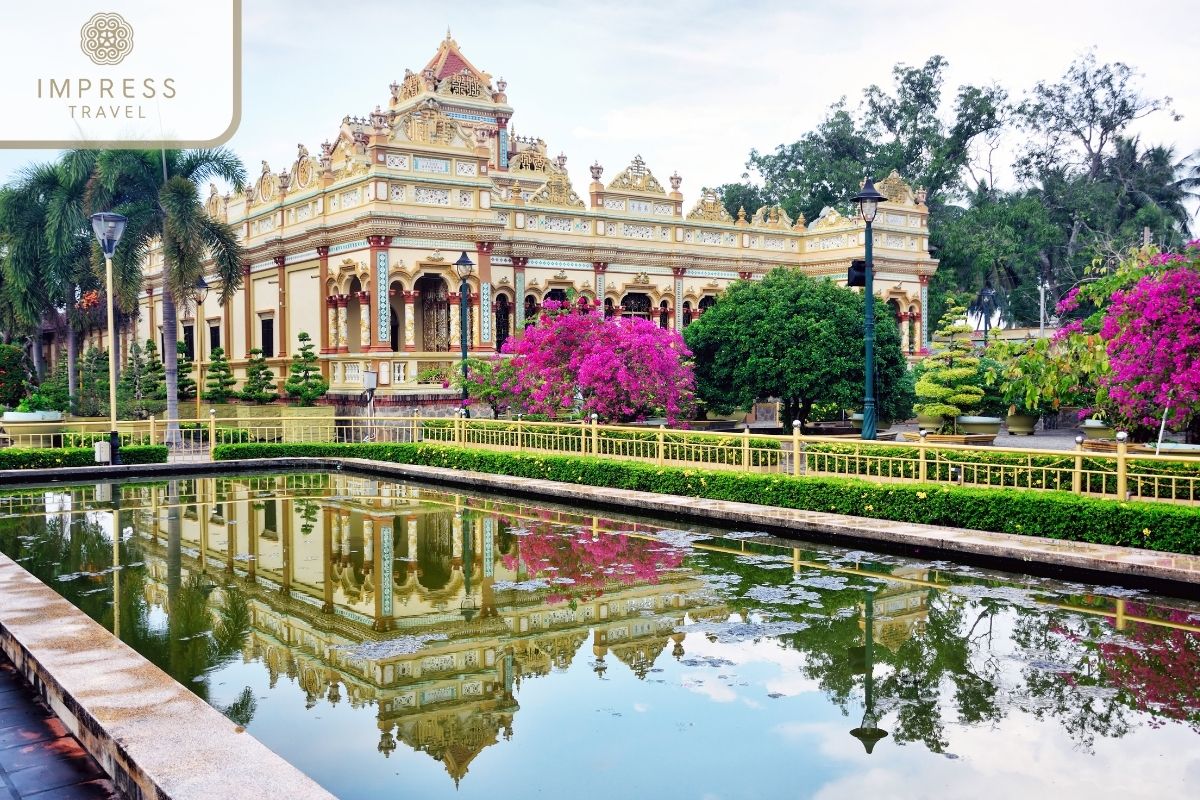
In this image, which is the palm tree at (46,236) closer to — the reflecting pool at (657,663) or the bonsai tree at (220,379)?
the bonsai tree at (220,379)

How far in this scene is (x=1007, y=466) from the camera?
12961mm

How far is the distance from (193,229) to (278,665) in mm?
Answer: 21029

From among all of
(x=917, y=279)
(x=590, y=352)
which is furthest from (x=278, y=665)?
(x=917, y=279)

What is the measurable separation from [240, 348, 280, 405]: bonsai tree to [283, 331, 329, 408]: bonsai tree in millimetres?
1350

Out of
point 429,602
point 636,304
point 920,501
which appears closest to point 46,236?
point 636,304

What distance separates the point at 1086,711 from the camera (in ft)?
23.0

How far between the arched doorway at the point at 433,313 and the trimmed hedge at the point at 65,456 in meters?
8.59

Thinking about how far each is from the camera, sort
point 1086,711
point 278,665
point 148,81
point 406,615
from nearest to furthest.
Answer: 1. point 1086,711
2. point 278,665
3. point 148,81
4. point 406,615

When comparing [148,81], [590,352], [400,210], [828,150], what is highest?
[828,150]

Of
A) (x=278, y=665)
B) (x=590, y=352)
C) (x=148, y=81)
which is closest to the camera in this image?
(x=278, y=665)

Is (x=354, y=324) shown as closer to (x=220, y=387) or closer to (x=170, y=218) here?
(x=220, y=387)

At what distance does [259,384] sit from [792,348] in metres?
15.6

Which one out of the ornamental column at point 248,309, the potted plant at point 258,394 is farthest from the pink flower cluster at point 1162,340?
the ornamental column at point 248,309

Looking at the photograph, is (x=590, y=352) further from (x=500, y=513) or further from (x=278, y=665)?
(x=278, y=665)
